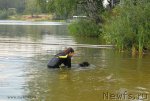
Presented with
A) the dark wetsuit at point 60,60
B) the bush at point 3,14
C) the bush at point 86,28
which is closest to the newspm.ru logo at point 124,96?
the dark wetsuit at point 60,60

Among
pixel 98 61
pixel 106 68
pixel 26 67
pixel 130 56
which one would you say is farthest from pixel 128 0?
pixel 26 67

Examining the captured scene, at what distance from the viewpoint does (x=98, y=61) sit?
2034 centimetres

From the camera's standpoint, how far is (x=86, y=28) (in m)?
39.4

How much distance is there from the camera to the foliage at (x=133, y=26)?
22938mm

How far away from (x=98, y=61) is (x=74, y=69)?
341 centimetres

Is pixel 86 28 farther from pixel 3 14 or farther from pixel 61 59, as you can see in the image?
pixel 3 14

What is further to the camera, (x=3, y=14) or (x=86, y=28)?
(x=3, y=14)

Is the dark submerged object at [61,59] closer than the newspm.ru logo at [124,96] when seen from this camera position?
No

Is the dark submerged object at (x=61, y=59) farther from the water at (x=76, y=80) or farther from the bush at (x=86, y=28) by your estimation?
the bush at (x=86, y=28)

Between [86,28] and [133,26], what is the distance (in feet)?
53.4

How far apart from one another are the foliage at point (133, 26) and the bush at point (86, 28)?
46.5ft

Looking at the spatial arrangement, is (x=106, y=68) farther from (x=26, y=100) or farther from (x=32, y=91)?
(x=26, y=100)

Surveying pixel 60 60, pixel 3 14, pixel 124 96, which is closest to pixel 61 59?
pixel 60 60

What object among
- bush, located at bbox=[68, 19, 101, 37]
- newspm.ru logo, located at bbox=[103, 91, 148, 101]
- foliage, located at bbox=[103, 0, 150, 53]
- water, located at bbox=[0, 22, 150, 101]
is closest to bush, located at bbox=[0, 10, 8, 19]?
bush, located at bbox=[68, 19, 101, 37]
